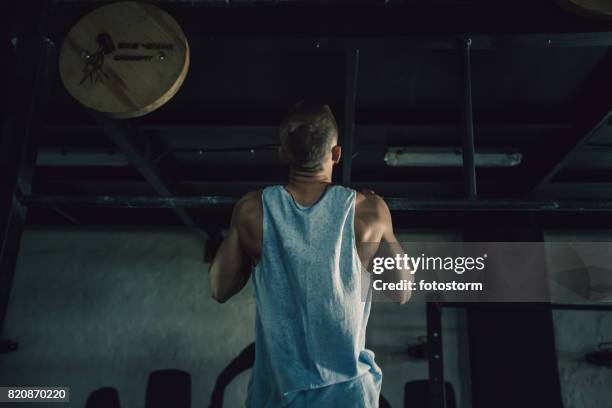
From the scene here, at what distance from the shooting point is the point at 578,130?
3.63m

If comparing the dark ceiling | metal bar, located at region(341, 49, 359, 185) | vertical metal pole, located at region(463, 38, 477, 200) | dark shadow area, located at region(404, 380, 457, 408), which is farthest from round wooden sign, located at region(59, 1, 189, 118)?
dark shadow area, located at region(404, 380, 457, 408)

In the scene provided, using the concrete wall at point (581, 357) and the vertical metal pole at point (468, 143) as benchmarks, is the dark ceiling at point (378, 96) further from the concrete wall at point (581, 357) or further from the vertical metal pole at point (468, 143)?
the concrete wall at point (581, 357)

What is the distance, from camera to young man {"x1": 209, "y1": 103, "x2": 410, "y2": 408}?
114 cm

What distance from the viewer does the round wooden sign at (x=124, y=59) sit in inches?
75.0

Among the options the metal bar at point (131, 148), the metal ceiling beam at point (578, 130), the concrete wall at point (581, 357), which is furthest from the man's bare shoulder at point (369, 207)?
the concrete wall at point (581, 357)

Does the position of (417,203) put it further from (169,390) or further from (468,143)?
(169,390)

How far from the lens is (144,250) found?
6.43 metres

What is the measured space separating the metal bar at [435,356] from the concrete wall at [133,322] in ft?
13.6

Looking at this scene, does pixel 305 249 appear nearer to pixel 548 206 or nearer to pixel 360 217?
pixel 360 217

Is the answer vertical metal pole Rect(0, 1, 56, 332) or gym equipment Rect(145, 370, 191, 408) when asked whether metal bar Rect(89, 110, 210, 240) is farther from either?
gym equipment Rect(145, 370, 191, 408)

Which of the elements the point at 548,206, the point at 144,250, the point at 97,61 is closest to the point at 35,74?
the point at 97,61

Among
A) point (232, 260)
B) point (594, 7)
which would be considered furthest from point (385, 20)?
point (232, 260)

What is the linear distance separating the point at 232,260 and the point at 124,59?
1162 millimetres

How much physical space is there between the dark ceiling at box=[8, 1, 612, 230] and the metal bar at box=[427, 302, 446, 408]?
1.13 metres
